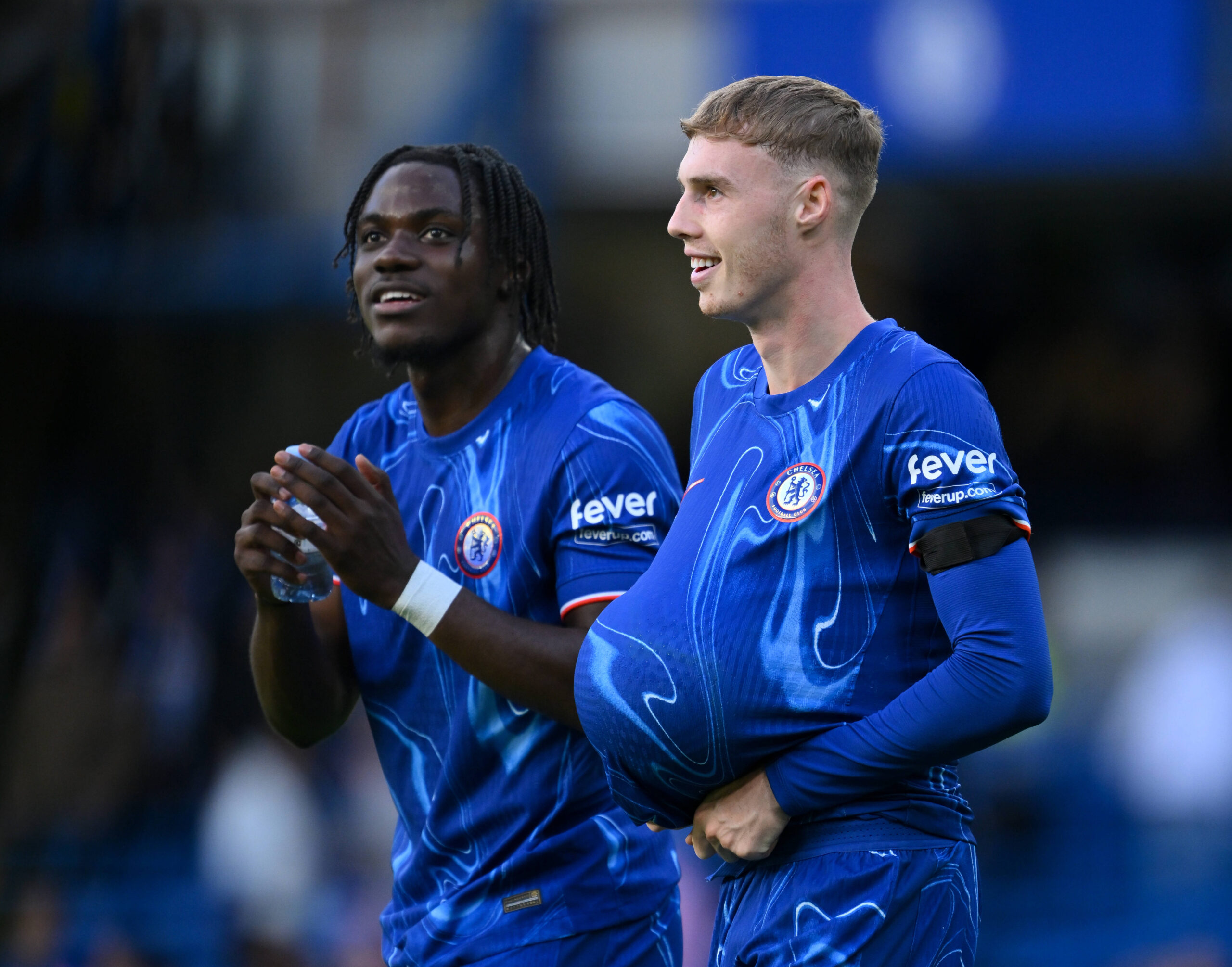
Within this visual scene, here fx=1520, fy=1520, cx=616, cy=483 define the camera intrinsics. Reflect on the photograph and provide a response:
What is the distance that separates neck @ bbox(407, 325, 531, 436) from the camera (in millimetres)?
3418

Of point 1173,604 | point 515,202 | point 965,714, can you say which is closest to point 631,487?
point 515,202

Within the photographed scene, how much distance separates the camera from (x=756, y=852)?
2.52 m

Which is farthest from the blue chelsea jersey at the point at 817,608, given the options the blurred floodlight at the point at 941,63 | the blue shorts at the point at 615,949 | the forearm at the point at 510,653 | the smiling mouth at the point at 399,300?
the blurred floodlight at the point at 941,63

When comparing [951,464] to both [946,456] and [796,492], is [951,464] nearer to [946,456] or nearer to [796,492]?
[946,456]

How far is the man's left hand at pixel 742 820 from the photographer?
2.50 m

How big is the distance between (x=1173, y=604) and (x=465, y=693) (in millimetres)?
11486

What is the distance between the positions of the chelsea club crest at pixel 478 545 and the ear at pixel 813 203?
983mm

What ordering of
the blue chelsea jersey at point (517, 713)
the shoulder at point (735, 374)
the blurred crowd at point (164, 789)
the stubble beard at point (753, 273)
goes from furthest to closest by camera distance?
1. the blurred crowd at point (164, 789)
2. the blue chelsea jersey at point (517, 713)
3. the shoulder at point (735, 374)
4. the stubble beard at point (753, 273)

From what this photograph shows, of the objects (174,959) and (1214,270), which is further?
(1214,270)

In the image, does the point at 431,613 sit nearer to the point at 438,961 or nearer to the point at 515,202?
the point at 438,961

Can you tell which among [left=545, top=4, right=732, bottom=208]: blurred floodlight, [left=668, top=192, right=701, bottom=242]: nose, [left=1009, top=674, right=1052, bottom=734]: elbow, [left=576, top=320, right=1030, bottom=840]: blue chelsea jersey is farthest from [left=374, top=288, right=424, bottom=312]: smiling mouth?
→ [left=545, top=4, right=732, bottom=208]: blurred floodlight

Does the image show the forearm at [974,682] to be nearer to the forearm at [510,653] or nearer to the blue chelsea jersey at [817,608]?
the blue chelsea jersey at [817,608]

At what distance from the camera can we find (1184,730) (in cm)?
1009

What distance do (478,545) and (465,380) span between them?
409 millimetres
